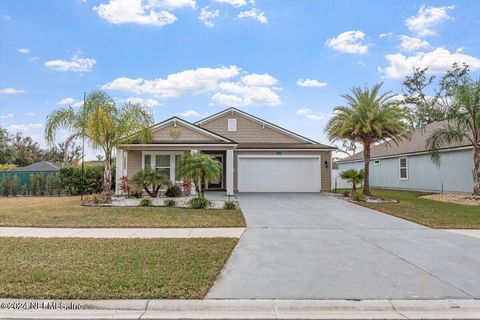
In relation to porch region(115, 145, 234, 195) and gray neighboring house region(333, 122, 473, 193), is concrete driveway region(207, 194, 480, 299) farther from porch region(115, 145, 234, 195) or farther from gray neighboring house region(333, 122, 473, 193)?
gray neighboring house region(333, 122, 473, 193)

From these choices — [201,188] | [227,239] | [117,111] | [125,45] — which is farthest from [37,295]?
[125,45]

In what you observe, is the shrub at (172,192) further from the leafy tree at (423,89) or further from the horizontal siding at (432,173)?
the leafy tree at (423,89)

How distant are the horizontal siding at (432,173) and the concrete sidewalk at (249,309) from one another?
18146 millimetres

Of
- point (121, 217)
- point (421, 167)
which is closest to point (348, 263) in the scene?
point (121, 217)

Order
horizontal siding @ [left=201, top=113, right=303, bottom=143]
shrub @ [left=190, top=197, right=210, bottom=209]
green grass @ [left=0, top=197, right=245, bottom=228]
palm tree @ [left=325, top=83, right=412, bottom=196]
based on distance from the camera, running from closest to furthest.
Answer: green grass @ [left=0, top=197, right=245, bottom=228], shrub @ [left=190, top=197, right=210, bottom=209], palm tree @ [left=325, top=83, right=412, bottom=196], horizontal siding @ [left=201, top=113, right=303, bottom=143]

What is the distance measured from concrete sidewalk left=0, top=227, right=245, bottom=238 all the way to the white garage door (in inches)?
494

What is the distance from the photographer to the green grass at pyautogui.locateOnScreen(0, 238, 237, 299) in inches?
182

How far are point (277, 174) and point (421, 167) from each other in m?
10.1

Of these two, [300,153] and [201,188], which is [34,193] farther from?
[300,153]

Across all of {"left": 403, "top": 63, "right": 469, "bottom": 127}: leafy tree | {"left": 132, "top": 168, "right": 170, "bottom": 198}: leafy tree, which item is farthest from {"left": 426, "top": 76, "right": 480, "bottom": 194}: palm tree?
{"left": 403, "top": 63, "right": 469, "bottom": 127}: leafy tree

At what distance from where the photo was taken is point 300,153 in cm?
2219

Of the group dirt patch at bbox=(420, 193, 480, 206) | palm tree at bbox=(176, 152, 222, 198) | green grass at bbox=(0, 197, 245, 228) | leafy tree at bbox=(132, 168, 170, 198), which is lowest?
green grass at bbox=(0, 197, 245, 228)

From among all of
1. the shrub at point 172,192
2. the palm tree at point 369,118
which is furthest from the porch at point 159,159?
the palm tree at point 369,118

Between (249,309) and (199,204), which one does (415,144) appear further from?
(249,309)
